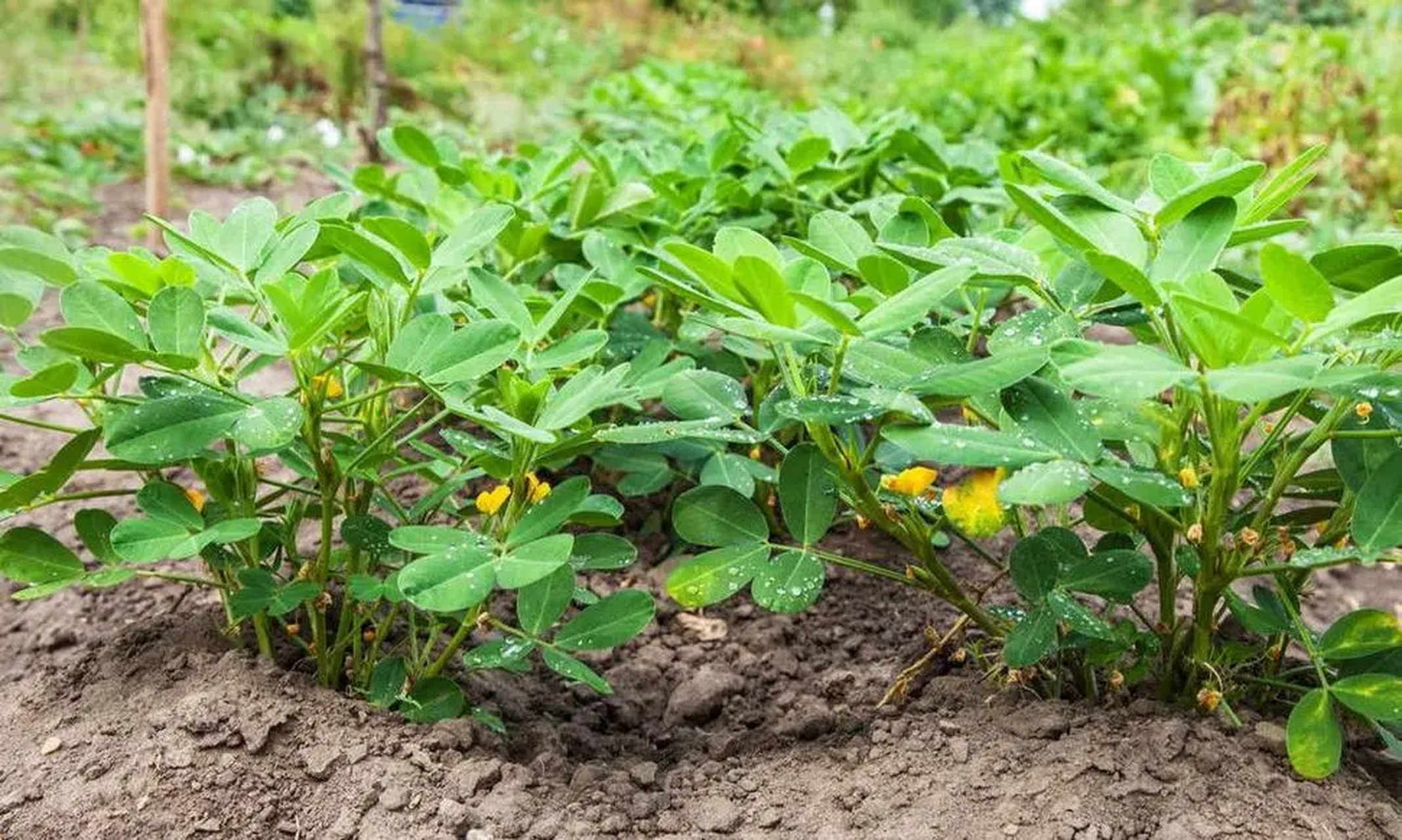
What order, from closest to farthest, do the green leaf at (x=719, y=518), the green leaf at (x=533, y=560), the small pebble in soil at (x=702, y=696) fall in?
the green leaf at (x=533, y=560)
the green leaf at (x=719, y=518)
the small pebble in soil at (x=702, y=696)

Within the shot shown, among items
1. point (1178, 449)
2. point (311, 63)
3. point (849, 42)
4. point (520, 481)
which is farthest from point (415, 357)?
point (849, 42)

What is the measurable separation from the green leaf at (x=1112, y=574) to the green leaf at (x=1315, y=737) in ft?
0.63

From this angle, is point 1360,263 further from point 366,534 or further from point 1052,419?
point 366,534

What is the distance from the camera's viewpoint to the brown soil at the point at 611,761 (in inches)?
47.5

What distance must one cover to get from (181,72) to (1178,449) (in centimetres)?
724

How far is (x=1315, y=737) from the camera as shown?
3.91ft

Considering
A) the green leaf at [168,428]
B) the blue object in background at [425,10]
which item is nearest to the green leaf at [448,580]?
the green leaf at [168,428]

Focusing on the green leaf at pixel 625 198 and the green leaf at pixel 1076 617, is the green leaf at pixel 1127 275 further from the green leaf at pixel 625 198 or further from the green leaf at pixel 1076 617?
the green leaf at pixel 625 198

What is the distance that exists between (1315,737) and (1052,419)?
42cm

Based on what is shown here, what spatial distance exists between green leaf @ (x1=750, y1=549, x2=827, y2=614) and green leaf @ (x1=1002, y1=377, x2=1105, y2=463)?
0.27 m

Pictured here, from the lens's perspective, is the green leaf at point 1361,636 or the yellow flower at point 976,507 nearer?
the green leaf at point 1361,636

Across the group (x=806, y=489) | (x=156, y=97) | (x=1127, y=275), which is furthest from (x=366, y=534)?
(x=156, y=97)

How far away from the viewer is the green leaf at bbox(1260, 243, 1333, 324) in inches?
39.7

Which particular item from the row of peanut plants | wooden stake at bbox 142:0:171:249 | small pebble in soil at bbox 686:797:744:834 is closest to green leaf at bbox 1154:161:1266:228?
the row of peanut plants
